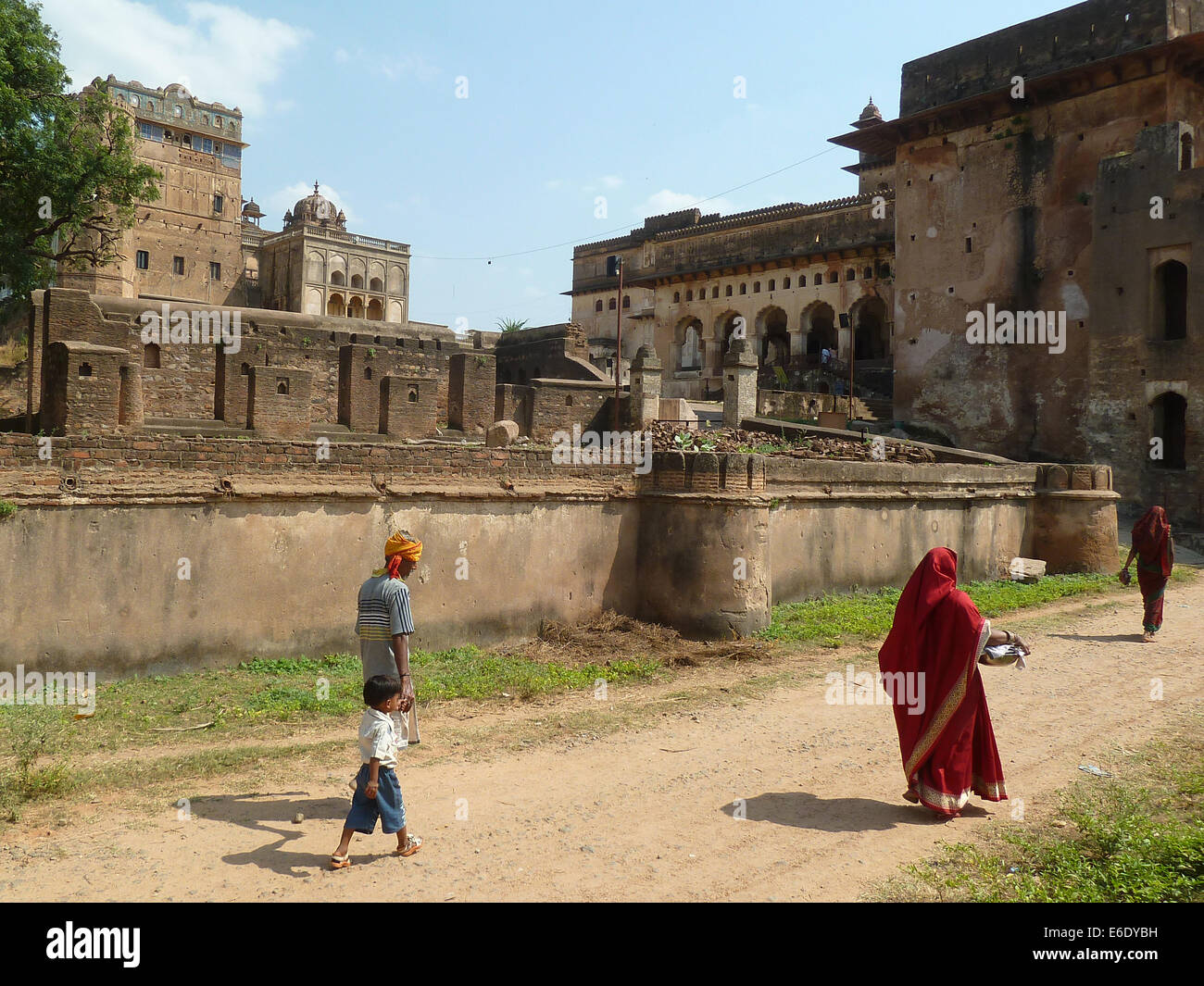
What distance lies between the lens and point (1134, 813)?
543cm

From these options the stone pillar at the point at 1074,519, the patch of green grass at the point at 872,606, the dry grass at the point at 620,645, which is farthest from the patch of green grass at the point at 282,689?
Result: the stone pillar at the point at 1074,519

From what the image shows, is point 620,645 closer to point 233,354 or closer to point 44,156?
point 233,354

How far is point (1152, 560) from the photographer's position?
11.2 metres

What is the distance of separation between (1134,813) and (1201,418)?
65.4 feet

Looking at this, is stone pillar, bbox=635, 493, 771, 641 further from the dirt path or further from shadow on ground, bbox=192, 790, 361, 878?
shadow on ground, bbox=192, 790, 361, 878

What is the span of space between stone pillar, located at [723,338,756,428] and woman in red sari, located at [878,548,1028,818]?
1670 centimetres

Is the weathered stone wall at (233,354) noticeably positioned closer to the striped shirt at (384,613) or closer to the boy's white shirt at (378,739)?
the striped shirt at (384,613)

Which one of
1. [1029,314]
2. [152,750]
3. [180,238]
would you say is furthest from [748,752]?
[180,238]

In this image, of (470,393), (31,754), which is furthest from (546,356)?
(31,754)

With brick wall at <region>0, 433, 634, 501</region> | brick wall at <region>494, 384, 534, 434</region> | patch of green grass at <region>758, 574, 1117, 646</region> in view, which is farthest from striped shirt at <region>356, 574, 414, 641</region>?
brick wall at <region>494, 384, 534, 434</region>

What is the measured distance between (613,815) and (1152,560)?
8.81 meters

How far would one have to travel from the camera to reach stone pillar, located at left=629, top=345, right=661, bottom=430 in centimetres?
2225

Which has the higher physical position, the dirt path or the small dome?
the small dome

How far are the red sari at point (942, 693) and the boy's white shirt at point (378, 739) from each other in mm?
3160
